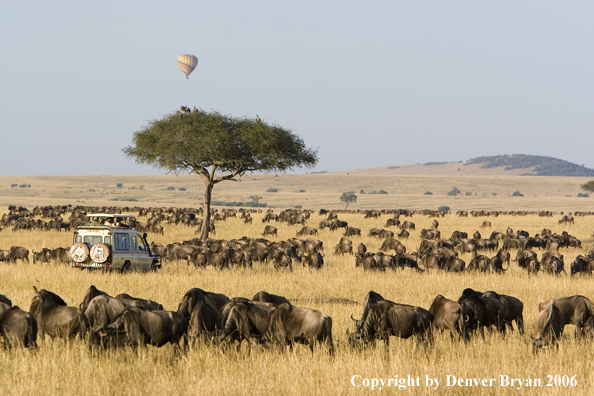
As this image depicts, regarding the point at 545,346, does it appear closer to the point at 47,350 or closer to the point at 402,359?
the point at 402,359

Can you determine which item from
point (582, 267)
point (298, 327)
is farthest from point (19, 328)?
point (582, 267)

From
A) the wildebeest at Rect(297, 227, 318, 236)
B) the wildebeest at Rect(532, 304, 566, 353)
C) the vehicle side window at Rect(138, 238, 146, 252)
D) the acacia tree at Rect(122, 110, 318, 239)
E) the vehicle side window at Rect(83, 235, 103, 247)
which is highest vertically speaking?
the acacia tree at Rect(122, 110, 318, 239)

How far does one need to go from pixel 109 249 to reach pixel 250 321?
10.2m

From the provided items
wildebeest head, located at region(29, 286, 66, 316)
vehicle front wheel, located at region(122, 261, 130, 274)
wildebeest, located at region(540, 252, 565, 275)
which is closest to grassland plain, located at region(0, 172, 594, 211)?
wildebeest, located at region(540, 252, 565, 275)

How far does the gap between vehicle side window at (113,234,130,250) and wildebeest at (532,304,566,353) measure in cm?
1266

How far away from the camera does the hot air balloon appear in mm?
64312

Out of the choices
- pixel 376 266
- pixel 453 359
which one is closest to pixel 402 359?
pixel 453 359

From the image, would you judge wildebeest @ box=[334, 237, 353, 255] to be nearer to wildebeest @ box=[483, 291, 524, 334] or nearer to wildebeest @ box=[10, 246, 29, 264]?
wildebeest @ box=[10, 246, 29, 264]

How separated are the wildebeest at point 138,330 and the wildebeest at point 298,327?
1.35 meters

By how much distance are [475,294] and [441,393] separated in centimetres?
333

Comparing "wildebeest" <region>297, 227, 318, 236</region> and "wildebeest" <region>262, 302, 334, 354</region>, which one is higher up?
"wildebeest" <region>262, 302, 334, 354</region>

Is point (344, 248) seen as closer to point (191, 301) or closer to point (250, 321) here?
point (191, 301)

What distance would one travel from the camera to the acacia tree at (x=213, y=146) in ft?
120

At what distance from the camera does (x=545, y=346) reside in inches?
372
